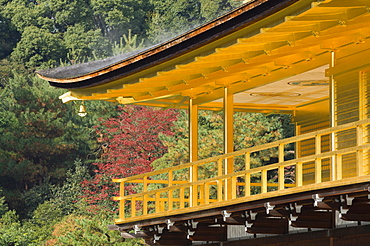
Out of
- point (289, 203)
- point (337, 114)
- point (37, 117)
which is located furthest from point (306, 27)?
point (37, 117)

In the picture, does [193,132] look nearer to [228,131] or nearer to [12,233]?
[228,131]

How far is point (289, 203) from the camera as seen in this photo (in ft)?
35.9

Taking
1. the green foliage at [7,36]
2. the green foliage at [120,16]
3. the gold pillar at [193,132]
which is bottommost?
the gold pillar at [193,132]

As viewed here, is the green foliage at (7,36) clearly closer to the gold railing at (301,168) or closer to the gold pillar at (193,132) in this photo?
the gold railing at (301,168)

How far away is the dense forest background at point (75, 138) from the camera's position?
2847 cm

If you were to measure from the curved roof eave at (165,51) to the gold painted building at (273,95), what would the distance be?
2cm

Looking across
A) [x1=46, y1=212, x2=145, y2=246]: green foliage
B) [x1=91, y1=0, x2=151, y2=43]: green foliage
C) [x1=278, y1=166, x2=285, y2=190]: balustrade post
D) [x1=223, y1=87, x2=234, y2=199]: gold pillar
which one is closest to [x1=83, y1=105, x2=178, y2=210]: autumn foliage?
[x1=46, y1=212, x2=145, y2=246]: green foliage

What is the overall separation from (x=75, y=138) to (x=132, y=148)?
6466mm

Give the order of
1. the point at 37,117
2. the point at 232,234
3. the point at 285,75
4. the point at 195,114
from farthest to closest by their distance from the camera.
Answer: the point at 37,117 < the point at 195,114 < the point at 232,234 < the point at 285,75

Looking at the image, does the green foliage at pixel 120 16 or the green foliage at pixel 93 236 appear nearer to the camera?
the green foliage at pixel 93 236

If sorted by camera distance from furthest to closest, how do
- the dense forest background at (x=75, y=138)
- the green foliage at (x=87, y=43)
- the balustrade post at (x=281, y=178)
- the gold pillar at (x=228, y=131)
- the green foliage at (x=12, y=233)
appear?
the green foliage at (x=87, y=43)
the green foliage at (x=12, y=233)
the dense forest background at (x=75, y=138)
the gold pillar at (x=228, y=131)
the balustrade post at (x=281, y=178)

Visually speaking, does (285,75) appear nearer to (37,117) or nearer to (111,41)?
(37,117)

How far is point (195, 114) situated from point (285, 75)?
3.15 metres

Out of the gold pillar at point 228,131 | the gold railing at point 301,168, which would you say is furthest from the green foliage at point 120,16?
the gold pillar at point 228,131
